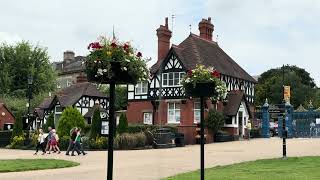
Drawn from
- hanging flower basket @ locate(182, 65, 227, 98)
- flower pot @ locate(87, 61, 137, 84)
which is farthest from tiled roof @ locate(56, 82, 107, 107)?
flower pot @ locate(87, 61, 137, 84)

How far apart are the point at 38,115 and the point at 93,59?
1927 inches

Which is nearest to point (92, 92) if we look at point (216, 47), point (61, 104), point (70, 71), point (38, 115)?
point (61, 104)

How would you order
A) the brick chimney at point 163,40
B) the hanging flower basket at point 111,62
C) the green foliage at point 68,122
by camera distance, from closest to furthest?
1. the hanging flower basket at point 111,62
2. the green foliage at point 68,122
3. the brick chimney at point 163,40

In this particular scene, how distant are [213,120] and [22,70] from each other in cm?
3342

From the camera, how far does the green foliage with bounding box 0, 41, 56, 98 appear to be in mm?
64188

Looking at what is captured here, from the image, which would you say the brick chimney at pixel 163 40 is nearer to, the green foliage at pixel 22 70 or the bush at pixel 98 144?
the bush at pixel 98 144

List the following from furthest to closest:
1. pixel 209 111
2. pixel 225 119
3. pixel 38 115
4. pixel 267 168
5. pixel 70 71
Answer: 1. pixel 70 71
2. pixel 38 115
3. pixel 225 119
4. pixel 209 111
5. pixel 267 168

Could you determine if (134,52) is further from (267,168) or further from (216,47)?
(216,47)

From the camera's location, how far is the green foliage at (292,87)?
7969 cm

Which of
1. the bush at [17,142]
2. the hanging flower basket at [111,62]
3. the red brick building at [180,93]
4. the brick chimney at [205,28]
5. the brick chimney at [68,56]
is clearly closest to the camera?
the hanging flower basket at [111,62]

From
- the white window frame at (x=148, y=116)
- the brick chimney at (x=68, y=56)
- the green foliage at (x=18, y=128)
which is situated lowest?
the green foliage at (x=18, y=128)

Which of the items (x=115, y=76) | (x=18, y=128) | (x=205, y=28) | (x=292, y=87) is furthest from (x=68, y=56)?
(x=115, y=76)

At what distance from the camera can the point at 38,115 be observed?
2239 inches

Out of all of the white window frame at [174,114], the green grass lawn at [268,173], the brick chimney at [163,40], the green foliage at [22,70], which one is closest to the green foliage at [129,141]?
the white window frame at [174,114]
